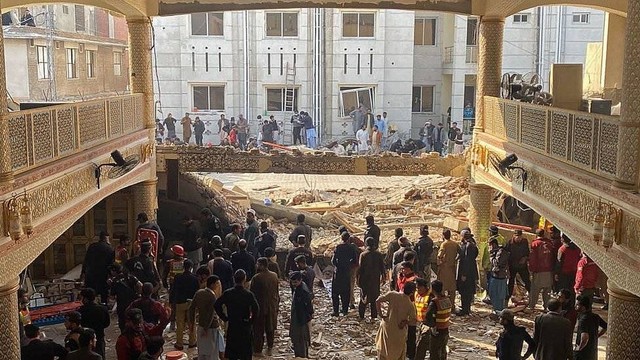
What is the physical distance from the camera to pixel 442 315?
891 centimetres

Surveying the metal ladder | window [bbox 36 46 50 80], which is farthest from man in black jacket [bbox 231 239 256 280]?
the metal ladder

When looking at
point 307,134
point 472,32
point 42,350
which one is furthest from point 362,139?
point 42,350

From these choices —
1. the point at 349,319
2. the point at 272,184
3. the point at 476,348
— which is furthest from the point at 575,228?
the point at 272,184

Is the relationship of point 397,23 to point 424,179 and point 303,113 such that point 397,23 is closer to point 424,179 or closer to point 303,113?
point 303,113

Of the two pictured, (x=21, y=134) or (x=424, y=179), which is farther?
(x=424, y=179)

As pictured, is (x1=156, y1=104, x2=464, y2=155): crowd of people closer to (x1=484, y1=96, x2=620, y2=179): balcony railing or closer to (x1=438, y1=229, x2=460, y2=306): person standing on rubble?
(x1=484, y1=96, x2=620, y2=179): balcony railing

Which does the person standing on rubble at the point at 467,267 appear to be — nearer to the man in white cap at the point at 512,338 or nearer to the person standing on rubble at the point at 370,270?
the person standing on rubble at the point at 370,270

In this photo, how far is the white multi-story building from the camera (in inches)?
1091

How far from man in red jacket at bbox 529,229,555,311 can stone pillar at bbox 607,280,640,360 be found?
12.4 feet

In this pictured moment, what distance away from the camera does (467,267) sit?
Result: 38.5ft

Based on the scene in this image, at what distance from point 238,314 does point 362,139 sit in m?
16.2

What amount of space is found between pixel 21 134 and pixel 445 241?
652cm

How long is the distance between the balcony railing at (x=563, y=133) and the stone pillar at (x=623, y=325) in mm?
1243

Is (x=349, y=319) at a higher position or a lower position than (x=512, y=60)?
lower
